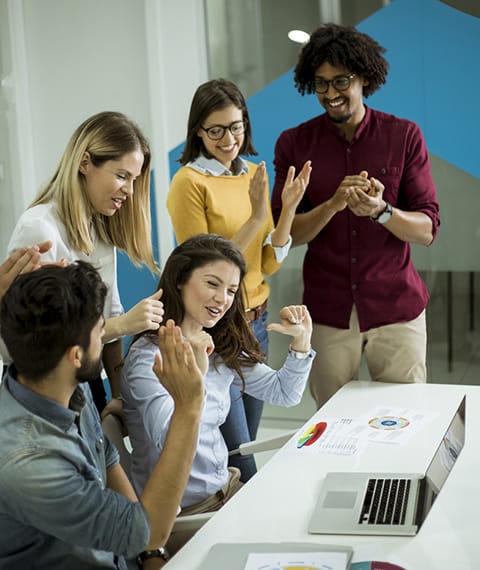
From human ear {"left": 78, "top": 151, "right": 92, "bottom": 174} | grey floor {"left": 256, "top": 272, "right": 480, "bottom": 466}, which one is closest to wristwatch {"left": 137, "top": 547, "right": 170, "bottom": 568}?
human ear {"left": 78, "top": 151, "right": 92, "bottom": 174}

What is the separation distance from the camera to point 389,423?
7.89 feet

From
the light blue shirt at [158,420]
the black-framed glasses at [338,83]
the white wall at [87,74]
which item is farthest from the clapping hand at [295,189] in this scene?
the white wall at [87,74]

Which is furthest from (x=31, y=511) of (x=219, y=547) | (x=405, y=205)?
(x=405, y=205)

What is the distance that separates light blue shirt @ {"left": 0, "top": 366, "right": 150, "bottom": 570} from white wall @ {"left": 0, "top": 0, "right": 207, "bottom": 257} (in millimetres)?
3013

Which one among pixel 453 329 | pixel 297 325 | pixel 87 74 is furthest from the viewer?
pixel 87 74

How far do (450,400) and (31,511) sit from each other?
5.01 ft

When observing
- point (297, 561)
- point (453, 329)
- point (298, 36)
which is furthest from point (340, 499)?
point (298, 36)

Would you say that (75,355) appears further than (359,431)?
No

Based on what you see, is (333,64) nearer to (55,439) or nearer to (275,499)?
(275,499)

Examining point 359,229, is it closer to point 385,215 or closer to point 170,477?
point 385,215

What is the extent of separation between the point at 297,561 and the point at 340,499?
0.32 m

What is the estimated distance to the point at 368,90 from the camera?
3062 millimetres

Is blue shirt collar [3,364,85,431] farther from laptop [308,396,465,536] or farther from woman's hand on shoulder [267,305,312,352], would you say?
woman's hand on shoulder [267,305,312,352]

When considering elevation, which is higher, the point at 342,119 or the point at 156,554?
the point at 342,119
